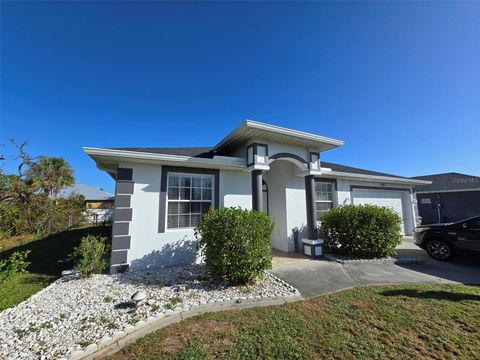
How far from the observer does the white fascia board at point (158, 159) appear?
526 centimetres

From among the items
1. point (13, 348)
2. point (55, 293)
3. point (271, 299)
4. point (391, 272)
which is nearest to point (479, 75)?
point (391, 272)

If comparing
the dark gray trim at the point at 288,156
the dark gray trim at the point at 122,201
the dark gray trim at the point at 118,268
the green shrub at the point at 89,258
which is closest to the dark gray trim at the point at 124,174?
the dark gray trim at the point at 122,201

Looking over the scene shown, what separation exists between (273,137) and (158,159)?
12.3ft

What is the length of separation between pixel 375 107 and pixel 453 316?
8.45 meters

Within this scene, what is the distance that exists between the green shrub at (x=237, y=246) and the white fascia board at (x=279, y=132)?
2.77 m

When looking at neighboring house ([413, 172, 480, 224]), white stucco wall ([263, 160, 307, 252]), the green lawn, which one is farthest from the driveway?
neighboring house ([413, 172, 480, 224])

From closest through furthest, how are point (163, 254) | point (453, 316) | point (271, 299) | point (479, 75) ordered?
1. point (453, 316)
2. point (271, 299)
3. point (163, 254)
4. point (479, 75)

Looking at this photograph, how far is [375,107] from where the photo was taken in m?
9.00

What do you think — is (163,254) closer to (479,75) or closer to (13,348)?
(13,348)

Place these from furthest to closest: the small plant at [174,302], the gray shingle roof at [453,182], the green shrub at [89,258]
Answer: the gray shingle roof at [453,182] < the green shrub at [89,258] < the small plant at [174,302]

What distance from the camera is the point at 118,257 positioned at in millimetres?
5426

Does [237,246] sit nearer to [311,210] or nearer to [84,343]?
[84,343]

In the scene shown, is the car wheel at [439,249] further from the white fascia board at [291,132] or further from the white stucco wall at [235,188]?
the white stucco wall at [235,188]

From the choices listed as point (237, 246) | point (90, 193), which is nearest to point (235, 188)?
point (237, 246)
